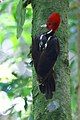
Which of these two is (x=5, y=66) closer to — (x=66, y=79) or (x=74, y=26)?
(x=74, y=26)

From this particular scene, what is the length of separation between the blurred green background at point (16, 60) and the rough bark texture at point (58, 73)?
13.7 inches

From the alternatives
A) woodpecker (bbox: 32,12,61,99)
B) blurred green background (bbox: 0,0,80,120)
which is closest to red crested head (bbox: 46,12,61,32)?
woodpecker (bbox: 32,12,61,99)

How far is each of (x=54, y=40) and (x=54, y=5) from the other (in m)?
0.16

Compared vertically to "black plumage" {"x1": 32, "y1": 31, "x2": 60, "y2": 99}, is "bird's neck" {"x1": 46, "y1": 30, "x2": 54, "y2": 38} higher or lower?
higher

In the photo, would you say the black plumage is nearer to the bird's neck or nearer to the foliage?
the bird's neck

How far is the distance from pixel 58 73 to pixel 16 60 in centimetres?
62

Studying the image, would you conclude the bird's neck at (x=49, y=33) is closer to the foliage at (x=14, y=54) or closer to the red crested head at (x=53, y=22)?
the red crested head at (x=53, y=22)

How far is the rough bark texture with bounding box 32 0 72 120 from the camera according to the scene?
905 millimetres

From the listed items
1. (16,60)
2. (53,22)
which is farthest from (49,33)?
(16,60)

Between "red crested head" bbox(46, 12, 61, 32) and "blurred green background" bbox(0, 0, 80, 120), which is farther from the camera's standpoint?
"blurred green background" bbox(0, 0, 80, 120)

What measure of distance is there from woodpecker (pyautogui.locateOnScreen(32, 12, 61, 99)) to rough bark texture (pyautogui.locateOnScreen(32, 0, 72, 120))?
3 cm

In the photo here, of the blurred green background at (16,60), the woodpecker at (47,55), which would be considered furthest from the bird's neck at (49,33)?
the blurred green background at (16,60)

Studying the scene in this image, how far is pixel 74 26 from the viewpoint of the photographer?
146 cm

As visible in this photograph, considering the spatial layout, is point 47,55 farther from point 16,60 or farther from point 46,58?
point 16,60
